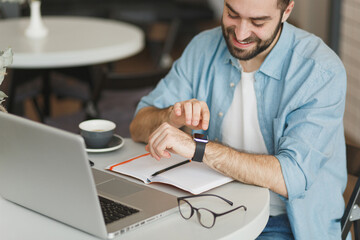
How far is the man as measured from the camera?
1.52m

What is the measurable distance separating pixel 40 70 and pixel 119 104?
0.56m

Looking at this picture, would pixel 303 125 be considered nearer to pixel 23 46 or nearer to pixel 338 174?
pixel 338 174

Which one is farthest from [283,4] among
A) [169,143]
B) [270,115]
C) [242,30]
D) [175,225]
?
[175,225]

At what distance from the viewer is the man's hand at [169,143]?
1491mm

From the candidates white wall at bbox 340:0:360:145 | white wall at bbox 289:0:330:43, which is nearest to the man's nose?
white wall at bbox 340:0:360:145

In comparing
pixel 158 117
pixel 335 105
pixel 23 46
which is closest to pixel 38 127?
pixel 158 117

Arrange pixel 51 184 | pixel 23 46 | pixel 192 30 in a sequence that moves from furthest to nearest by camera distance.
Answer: pixel 192 30, pixel 23 46, pixel 51 184

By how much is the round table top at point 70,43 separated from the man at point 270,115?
1.13 meters

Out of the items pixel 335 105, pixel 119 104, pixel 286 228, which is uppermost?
pixel 335 105

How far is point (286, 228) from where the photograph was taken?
1655 mm

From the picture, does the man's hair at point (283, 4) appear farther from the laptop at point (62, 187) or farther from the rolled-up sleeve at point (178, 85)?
the laptop at point (62, 187)

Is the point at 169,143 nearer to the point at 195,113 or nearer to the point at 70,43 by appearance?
the point at 195,113

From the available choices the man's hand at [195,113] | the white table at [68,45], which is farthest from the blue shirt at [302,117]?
the white table at [68,45]

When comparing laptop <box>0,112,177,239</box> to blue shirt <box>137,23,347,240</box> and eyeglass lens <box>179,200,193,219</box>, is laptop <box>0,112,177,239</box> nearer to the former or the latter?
eyeglass lens <box>179,200,193,219</box>
